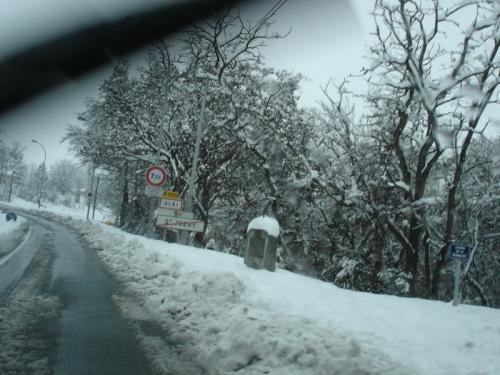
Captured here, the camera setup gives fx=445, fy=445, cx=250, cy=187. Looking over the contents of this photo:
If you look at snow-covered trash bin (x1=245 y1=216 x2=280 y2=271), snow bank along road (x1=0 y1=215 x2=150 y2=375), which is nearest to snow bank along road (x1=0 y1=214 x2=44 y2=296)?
snow bank along road (x1=0 y1=215 x2=150 y2=375)

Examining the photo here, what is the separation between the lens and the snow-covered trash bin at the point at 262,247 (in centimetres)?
952

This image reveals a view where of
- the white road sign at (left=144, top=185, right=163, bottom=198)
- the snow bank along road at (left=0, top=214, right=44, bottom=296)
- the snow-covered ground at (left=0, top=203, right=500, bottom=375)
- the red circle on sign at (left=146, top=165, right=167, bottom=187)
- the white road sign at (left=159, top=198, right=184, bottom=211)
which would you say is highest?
the red circle on sign at (left=146, top=165, right=167, bottom=187)

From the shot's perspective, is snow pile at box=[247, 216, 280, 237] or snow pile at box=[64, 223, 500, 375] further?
snow pile at box=[247, 216, 280, 237]

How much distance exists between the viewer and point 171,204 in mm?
14398

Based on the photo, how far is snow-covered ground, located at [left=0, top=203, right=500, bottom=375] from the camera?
14.9ft

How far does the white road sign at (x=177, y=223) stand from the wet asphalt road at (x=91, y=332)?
4907 millimetres

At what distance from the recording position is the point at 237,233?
25422 millimetres

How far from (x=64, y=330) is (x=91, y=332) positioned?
31 centimetres

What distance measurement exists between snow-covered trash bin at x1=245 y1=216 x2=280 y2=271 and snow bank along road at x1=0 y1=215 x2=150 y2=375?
2870 mm

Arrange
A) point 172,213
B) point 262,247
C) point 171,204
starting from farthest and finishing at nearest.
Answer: point 171,204 → point 172,213 → point 262,247

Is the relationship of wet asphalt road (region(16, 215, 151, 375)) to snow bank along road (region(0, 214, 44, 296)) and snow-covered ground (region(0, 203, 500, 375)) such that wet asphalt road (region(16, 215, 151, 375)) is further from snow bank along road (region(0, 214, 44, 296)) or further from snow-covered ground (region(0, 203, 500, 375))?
snow bank along road (region(0, 214, 44, 296))

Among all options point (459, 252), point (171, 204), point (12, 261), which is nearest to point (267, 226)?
point (459, 252)

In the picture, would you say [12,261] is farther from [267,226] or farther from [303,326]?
[303,326]

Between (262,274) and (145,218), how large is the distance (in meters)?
25.6
